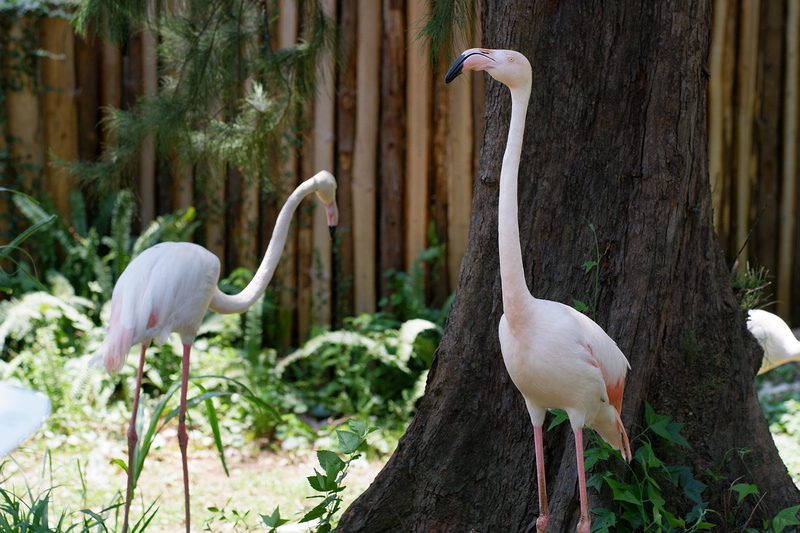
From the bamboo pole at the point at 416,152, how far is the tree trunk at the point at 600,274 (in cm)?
289

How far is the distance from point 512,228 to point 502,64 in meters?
0.53

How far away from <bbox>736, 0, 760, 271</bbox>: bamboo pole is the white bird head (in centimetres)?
508

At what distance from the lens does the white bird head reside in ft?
7.39

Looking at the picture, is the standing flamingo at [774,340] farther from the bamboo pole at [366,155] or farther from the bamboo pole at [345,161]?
the bamboo pole at [345,161]

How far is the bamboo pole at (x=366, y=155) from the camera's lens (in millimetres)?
5945

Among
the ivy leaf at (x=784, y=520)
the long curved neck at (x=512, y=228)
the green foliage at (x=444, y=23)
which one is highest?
the green foliage at (x=444, y=23)

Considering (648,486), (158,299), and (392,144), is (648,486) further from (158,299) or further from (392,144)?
(392,144)

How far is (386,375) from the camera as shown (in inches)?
229

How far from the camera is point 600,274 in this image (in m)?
2.98

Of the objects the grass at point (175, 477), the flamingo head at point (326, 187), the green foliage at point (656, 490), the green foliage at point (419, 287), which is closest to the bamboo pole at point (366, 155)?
the green foliage at point (419, 287)

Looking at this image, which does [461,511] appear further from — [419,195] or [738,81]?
[738,81]

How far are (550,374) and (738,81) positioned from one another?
546 cm

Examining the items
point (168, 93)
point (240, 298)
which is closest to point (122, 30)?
point (168, 93)

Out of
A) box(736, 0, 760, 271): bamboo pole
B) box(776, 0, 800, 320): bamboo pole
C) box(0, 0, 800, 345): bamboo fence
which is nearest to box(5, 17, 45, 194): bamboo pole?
box(0, 0, 800, 345): bamboo fence
